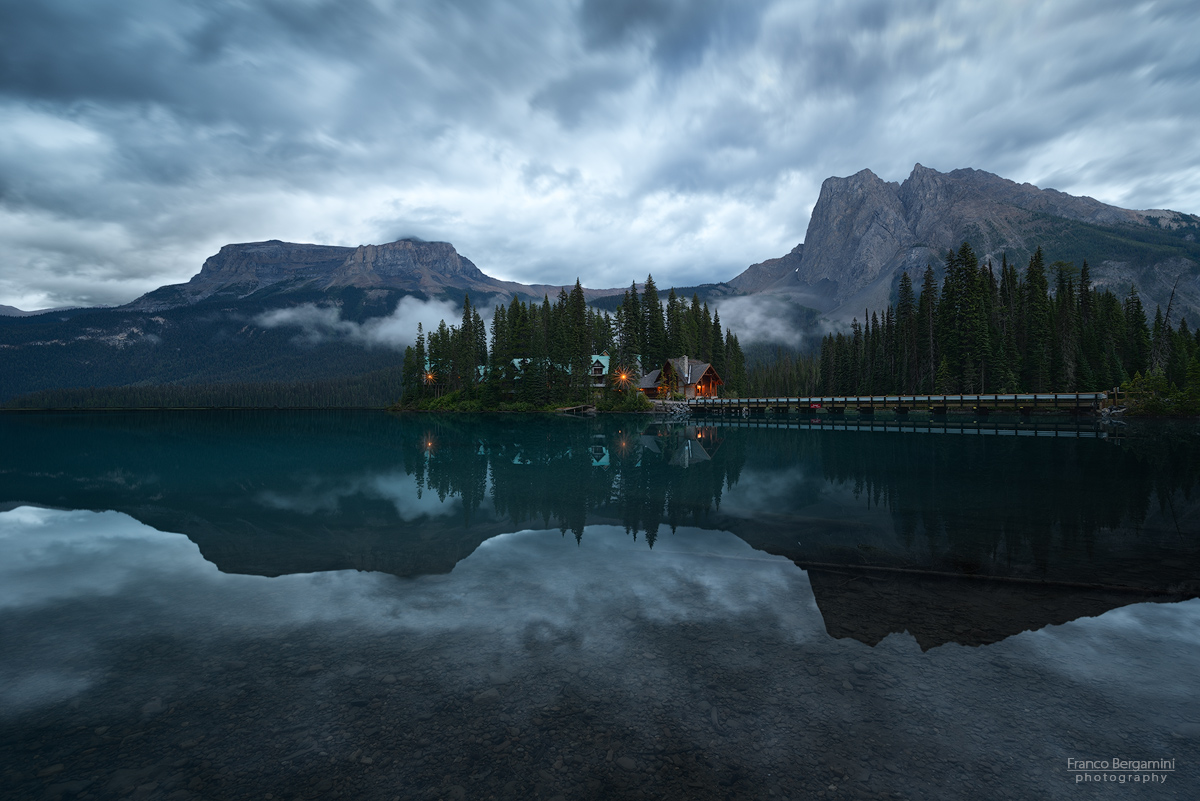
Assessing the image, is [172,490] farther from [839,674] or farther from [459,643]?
[839,674]

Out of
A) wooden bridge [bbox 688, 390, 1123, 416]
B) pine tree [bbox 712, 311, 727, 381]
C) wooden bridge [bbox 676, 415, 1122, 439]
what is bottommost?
wooden bridge [bbox 676, 415, 1122, 439]

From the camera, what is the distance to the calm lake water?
5.62m

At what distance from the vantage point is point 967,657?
7840mm

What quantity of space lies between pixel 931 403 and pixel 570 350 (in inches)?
2380

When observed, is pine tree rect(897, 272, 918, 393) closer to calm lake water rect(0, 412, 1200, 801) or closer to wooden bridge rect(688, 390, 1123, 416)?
wooden bridge rect(688, 390, 1123, 416)

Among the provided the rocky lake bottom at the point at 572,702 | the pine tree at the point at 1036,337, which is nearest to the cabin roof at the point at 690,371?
the pine tree at the point at 1036,337

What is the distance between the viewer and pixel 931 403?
7525cm

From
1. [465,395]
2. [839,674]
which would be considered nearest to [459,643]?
[839,674]

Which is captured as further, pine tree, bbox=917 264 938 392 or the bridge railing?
pine tree, bbox=917 264 938 392

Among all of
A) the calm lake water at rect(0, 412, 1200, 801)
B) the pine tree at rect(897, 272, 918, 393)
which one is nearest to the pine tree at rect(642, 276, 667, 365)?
the pine tree at rect(897, 272, 918, 393)

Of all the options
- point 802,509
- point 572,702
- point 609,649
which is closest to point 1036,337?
point 802,509

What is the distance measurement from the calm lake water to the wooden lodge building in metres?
80.5

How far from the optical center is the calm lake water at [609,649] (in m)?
5.62

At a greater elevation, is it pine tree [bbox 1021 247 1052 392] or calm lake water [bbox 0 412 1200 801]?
pine tree [bbox 1021 247 1052 392]
